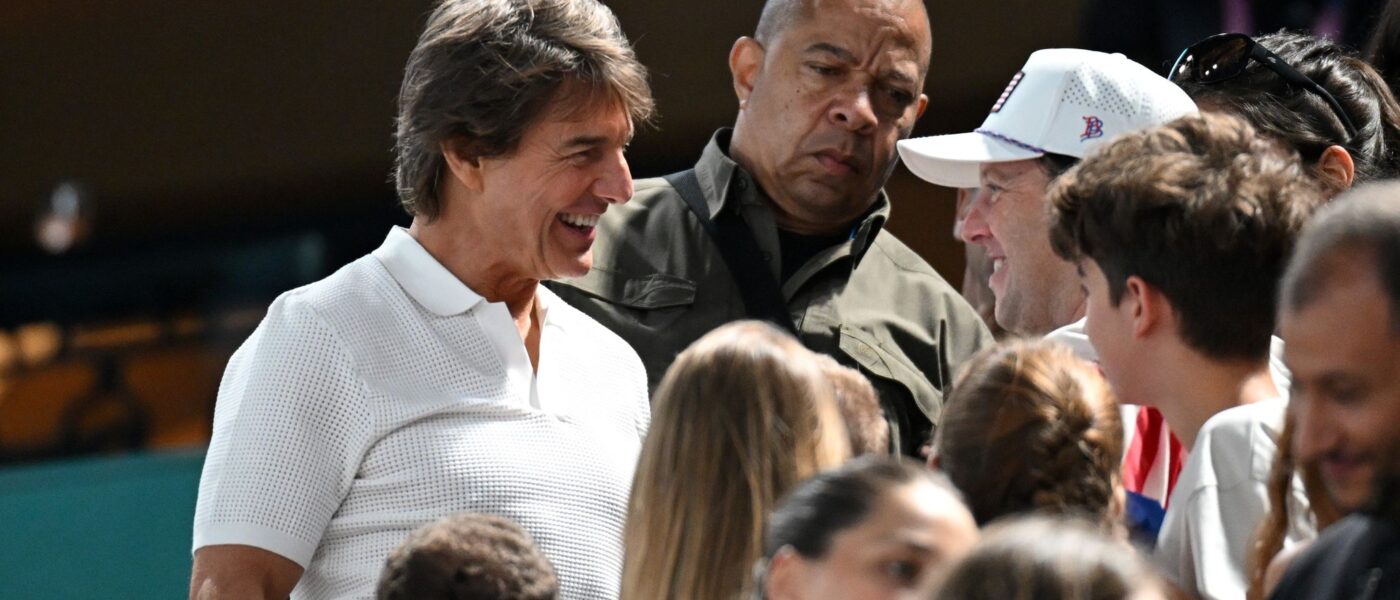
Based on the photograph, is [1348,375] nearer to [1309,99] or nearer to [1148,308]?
[1148,308]

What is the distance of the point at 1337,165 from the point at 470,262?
122 centimetres

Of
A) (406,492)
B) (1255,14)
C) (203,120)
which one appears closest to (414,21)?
(203,120)

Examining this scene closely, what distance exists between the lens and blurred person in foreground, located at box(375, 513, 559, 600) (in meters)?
1.79

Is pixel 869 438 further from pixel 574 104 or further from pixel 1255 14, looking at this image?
pixel 1255 14

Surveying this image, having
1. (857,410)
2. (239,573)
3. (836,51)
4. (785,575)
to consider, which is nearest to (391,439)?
(239,573)

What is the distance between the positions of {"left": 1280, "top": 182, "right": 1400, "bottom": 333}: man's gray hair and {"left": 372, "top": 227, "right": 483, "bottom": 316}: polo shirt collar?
1.24m

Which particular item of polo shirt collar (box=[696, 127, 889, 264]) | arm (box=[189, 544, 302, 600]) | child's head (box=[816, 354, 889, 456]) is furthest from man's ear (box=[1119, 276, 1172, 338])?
polo shirt collar (box=[696, 127, 889, 264])

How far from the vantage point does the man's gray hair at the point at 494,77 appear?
256 centimetres

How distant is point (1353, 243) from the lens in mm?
1549

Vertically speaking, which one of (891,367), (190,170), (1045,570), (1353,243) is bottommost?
(190,170)

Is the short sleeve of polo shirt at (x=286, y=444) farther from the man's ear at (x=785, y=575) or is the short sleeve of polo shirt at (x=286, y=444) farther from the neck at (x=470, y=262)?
the man's ear at (x=785, y=575)

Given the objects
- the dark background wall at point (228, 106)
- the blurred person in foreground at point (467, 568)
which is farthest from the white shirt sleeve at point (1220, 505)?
the dark background wall at point (228, 106)

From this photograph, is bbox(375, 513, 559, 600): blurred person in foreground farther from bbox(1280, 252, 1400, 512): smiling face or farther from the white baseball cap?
the white baseball cap

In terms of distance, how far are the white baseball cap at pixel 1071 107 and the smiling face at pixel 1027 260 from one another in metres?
0.04
